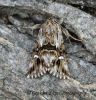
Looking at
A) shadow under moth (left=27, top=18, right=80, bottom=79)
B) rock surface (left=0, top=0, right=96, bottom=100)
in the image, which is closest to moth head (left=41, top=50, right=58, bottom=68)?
shadow under moth (left=27, top=18, right=80, bottom=79)

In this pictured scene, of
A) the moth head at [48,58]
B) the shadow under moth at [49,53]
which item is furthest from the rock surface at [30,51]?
the moth head at [48,58]

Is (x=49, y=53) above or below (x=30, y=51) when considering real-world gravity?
above

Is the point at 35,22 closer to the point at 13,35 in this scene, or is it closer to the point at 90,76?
the point at 13,35

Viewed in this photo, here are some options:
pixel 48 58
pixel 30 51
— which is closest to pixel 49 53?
pixel 48 58

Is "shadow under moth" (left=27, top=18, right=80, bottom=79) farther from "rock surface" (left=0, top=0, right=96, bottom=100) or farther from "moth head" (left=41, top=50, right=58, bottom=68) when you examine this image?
"rock surface" (left=0, top=0, right=96, bottom=100)

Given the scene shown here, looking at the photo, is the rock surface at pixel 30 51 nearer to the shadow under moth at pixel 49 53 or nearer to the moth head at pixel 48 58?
the shadow under moth at pixel 49 53

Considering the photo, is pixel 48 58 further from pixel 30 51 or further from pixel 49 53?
pixel 30 51
